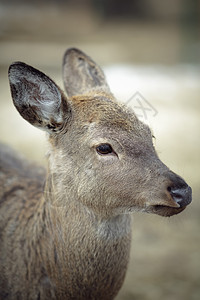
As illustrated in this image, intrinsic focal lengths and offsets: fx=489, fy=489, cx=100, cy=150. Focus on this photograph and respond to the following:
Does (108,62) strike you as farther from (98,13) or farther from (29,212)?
(29,212)

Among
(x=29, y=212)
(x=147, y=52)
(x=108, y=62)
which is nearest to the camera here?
(x=29, y=212)

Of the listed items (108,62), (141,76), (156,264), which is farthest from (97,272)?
(108,62)

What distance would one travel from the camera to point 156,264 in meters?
5.95

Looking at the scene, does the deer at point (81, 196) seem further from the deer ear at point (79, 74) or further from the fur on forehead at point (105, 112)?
the deer ear at point (79, 74)

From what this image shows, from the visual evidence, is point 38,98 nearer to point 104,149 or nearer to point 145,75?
point 104,149

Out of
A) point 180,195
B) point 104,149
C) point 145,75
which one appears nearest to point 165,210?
point 180,195

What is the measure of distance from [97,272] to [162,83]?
974 centimetres

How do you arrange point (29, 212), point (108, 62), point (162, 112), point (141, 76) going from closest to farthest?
point (29, 212)
point (162, 112)
point (141, 76)
point (108, 62)

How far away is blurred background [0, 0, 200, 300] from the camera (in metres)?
5.87

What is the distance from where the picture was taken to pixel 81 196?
344 cm

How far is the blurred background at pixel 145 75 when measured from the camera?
5.87 meters

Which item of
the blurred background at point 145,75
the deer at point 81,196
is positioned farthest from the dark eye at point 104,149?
the blurred background at point 145,75

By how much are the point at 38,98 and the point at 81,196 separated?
775 millimetres

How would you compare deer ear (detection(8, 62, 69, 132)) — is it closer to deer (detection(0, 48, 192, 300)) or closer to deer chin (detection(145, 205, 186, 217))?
deer (detection(0, 48, 192, 300))
